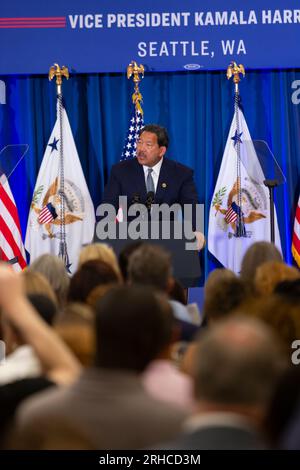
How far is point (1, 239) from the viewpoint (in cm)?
866

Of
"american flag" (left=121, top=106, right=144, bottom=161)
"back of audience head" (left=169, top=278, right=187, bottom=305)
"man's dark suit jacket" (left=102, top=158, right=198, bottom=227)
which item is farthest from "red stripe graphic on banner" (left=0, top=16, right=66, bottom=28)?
"back of audience head" (left=169, top=278, right=187, bottom=305)

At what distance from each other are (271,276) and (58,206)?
491cm

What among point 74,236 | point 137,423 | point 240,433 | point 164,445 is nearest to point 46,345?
point 137,423

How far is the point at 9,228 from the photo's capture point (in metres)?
8.66

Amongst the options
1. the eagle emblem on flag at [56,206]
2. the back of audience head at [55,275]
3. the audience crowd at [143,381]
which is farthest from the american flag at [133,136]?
the audience crowd at [143,381]

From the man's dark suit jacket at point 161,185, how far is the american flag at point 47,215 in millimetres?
1139

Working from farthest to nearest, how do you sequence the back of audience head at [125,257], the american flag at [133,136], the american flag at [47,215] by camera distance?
the american flag at [133,136] → the american flag at [47,215] → the back of audience head at [125,257]

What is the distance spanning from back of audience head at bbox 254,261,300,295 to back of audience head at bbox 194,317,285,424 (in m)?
1.94

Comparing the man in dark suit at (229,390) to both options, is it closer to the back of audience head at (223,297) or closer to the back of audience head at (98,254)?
the back of audience head at (223,297)

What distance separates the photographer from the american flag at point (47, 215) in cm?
862

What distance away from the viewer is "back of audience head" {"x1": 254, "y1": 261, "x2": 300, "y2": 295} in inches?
154

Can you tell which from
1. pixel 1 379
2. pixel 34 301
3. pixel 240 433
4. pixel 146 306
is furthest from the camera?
pixel 34 301

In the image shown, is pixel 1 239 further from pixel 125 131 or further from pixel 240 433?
pixel 240 433

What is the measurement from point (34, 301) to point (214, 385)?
147cm
